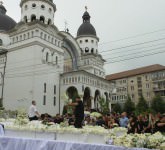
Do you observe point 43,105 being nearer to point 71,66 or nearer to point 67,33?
point 71,66

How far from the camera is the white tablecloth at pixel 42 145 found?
177 inches

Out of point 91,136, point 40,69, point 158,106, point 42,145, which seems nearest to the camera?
point 42,145

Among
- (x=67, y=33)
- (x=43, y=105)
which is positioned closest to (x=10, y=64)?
(x=43, y=105)

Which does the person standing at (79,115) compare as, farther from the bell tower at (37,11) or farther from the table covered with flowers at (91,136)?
the bell tower at (37,11)

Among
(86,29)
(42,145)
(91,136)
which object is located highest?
(86,29)

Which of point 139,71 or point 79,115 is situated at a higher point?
point 139,71

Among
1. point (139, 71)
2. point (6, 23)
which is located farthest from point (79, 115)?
point (139, 71)

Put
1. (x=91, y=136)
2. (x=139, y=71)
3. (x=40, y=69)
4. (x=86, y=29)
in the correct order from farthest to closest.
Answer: (x=139, y=71) < (x=86, y=29) < (x=40, y=69) < (x=91, y=136)

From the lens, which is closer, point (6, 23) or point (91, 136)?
point (91, 136)

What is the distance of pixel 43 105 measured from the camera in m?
37.0

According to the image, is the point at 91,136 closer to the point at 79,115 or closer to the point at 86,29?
the point at 79,115

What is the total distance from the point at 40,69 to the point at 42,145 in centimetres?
3342

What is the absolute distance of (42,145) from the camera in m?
4.74

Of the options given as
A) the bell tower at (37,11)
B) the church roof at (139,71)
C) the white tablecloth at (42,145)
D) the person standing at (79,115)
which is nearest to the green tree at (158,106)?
the church roof at (139,71)
